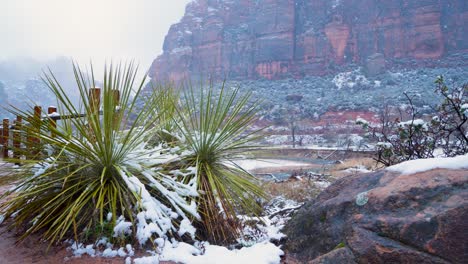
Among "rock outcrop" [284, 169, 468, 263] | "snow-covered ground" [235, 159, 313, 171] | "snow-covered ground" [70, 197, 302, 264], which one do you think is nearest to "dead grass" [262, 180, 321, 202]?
"snow-covered ground" [235, 159, 313, 171]

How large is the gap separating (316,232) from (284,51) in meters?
95.5

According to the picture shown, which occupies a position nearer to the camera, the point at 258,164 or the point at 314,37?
the point at 258,164

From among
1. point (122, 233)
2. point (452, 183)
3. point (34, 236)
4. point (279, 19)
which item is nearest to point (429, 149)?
point (452, 183)

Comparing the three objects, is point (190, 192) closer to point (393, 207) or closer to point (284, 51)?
point (393, 207)

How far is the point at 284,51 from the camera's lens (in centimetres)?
9444

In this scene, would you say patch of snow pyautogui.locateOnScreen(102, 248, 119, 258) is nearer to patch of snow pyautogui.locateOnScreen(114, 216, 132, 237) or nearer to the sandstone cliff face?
patch of snow pyautogui.locateOnScreen(114, 216, 132, 237)

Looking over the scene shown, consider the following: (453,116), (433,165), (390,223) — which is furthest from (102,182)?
(453,116)

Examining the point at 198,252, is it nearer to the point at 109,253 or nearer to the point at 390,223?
the point at 109,253

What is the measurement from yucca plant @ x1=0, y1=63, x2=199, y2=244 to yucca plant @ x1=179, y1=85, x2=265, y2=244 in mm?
164

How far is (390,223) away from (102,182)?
2.12 meters

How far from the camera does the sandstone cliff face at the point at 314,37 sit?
80.8 meters

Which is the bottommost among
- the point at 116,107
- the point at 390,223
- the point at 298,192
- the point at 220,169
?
the point at 298,192

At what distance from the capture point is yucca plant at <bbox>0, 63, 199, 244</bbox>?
106 inches

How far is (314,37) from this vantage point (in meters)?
93.7
